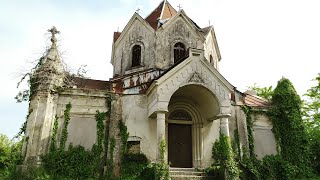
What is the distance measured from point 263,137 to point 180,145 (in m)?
5.63

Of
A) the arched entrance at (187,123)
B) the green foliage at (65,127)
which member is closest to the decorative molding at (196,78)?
the arched entrance at (187,123)

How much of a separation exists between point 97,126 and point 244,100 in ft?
32.1

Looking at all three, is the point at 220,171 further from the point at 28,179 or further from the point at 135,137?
the point at 28,179

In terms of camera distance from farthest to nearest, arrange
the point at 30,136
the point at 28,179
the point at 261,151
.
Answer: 1. the point at 261,151
2. the point at 30,136
3. the point at 28,179

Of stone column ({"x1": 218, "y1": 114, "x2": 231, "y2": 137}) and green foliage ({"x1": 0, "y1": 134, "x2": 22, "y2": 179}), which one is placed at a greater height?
stone column ({"x1": 218, "y1": 114, "x2": 231, "y2": 137})

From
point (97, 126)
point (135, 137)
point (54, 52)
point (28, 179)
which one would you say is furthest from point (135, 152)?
point (54, 52)

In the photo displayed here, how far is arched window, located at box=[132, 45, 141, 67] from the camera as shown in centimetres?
1927

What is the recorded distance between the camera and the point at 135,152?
15.2m

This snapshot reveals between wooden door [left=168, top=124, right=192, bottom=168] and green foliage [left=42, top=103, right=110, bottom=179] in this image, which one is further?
wooden door [left=168, top=124, right=192, bottom=168]

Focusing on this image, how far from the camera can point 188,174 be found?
47.1 feet

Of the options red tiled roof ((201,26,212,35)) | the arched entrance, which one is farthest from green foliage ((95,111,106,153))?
red tiled roof ((201,26,212,35))

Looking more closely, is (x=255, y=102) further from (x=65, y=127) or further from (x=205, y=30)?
(x=65, y=127)

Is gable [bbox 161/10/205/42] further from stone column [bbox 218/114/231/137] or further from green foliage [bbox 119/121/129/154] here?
green foliage [bbox 119/121/129/154]

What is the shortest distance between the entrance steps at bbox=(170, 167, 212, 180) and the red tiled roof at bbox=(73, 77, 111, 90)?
6695 millimetres
